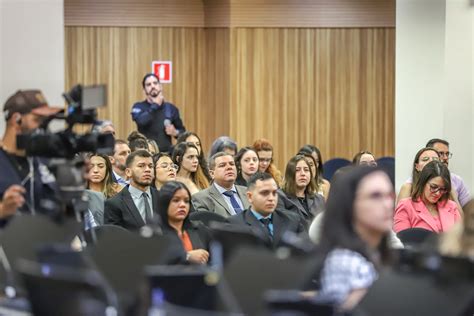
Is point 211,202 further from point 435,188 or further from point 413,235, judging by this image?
point 413,235

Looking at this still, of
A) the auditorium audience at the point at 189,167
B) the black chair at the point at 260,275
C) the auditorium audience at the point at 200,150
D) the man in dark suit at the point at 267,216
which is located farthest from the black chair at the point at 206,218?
the black chair at the point at 260,275

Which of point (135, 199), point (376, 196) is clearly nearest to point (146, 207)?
point (135, 199)

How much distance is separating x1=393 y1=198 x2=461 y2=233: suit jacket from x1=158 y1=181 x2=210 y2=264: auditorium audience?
1.89 metres

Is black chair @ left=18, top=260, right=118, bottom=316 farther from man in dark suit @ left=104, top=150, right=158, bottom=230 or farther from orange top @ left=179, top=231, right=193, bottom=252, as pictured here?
man in dark suit @ left=104, top=150, right=158, bottom=230

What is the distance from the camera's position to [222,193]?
8.73 meters

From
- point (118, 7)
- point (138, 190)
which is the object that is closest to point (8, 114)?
point (138, 190)

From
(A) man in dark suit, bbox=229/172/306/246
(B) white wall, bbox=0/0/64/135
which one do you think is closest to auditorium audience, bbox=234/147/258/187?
(B) white wall, bbox=0/0/64/135

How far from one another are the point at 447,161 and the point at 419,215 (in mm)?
2089

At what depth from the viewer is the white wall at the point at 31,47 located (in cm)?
855

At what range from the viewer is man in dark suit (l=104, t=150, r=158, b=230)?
782 cm

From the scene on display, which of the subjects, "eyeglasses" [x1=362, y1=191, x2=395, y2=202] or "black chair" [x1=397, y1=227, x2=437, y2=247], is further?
"black chair" [x1=397, y1=227, x2=437, y2=247]

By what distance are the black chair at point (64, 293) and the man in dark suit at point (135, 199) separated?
3727mm

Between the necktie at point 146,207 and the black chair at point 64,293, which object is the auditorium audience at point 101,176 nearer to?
the necktie at point 146,207

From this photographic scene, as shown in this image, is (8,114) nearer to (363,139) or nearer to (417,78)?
(417,78)
